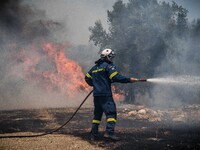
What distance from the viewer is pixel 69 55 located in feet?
88.1

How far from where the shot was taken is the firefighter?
6684mm

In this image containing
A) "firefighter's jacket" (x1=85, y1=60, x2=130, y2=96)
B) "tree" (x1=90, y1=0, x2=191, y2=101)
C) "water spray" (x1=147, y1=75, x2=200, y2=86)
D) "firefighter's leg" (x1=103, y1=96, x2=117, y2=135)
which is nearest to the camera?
"firefighter's leg" (x1=103, y1=96, x2=117, y2=135)

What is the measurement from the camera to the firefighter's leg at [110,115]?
662cm

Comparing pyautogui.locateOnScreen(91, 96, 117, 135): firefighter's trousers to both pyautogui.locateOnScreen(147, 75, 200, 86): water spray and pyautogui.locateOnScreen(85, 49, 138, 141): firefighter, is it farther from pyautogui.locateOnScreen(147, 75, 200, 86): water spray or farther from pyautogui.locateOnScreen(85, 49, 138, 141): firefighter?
pyautogui.locateOnScreen(147, 75, 200, 86): water spray

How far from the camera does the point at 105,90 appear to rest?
6910 millimetres

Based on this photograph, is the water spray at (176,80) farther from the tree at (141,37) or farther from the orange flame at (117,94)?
the orange flame at (117,94)

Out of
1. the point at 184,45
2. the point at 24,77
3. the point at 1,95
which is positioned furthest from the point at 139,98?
the point at 1,95

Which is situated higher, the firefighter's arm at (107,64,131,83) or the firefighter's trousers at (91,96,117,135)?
the firefighter's arm at (107,64,131,83)

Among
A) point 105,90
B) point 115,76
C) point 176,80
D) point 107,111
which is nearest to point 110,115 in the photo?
point 107,111

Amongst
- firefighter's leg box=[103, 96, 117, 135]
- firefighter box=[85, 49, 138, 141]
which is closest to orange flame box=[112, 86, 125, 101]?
firefighter box=[85, 49, 138, 141]

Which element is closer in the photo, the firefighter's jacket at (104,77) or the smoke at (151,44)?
the firefighter's jacket at (104,77)

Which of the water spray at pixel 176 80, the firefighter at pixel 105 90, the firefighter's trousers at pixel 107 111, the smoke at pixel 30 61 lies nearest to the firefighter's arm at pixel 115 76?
the firefighter at pixel 105 90

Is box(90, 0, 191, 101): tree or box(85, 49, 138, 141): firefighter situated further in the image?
box(90, 0, 191, 101): tree

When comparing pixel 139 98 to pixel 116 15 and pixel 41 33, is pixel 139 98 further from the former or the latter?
pixel 41 33
